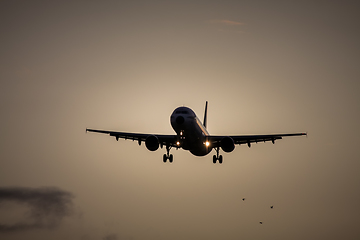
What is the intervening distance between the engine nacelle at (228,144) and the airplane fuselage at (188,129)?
81.4 inches

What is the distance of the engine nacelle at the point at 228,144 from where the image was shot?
6303 centimetres

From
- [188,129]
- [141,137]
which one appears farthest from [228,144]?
[141,137]

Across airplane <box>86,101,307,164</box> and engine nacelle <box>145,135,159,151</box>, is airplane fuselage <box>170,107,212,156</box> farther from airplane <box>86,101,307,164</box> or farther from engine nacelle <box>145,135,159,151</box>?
engine nacelle <box>145,135,159,151</box>

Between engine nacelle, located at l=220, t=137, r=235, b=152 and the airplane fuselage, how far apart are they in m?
2.07

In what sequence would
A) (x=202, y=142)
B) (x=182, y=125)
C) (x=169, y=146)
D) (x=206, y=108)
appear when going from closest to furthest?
(x=182, y=125) → (x=202, y=142) → (x=169, y=146) → (x=206, y=108)

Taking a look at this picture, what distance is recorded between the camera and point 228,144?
63.2m

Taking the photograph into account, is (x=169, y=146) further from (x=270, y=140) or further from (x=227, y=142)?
(x=270, y=140)

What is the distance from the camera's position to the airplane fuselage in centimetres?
5841

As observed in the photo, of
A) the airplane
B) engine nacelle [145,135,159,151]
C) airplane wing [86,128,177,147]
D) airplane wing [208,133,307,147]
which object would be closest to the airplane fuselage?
the airplane

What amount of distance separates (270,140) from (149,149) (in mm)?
16808

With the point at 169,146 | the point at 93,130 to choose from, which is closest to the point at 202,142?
the point at 169,146

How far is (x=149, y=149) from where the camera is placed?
63.1 metres

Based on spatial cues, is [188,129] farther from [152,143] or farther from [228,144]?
[228,144]

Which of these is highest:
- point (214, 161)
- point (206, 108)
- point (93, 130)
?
point (206, 108)
